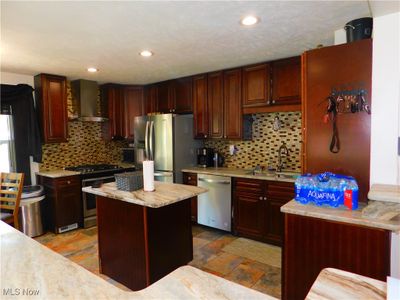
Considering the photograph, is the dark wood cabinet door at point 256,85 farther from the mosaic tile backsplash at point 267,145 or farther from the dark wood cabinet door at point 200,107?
the dark wood cabinet door at point 200,107

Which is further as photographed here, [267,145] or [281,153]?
[267,145]

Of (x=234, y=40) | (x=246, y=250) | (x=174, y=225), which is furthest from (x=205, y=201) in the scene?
(x=234, y=40)

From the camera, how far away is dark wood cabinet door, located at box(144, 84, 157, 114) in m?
4.60

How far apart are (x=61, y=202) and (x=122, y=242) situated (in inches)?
75.2

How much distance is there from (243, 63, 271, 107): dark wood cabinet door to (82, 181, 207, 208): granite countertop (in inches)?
67.0

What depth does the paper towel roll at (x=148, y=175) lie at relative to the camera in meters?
2.20

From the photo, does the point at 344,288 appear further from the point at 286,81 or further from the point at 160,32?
the point at 286,81

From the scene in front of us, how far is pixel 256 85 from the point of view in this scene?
3.40 m

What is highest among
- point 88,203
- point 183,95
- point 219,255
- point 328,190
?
point 183,95

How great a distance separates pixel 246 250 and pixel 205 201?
92cm

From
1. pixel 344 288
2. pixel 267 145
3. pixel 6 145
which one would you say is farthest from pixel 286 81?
pixel 6 145

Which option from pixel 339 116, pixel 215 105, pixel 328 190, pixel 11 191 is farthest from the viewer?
pixel 215 105

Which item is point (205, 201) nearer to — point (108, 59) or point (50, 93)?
point (108, 59)

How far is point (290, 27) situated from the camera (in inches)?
88.5
